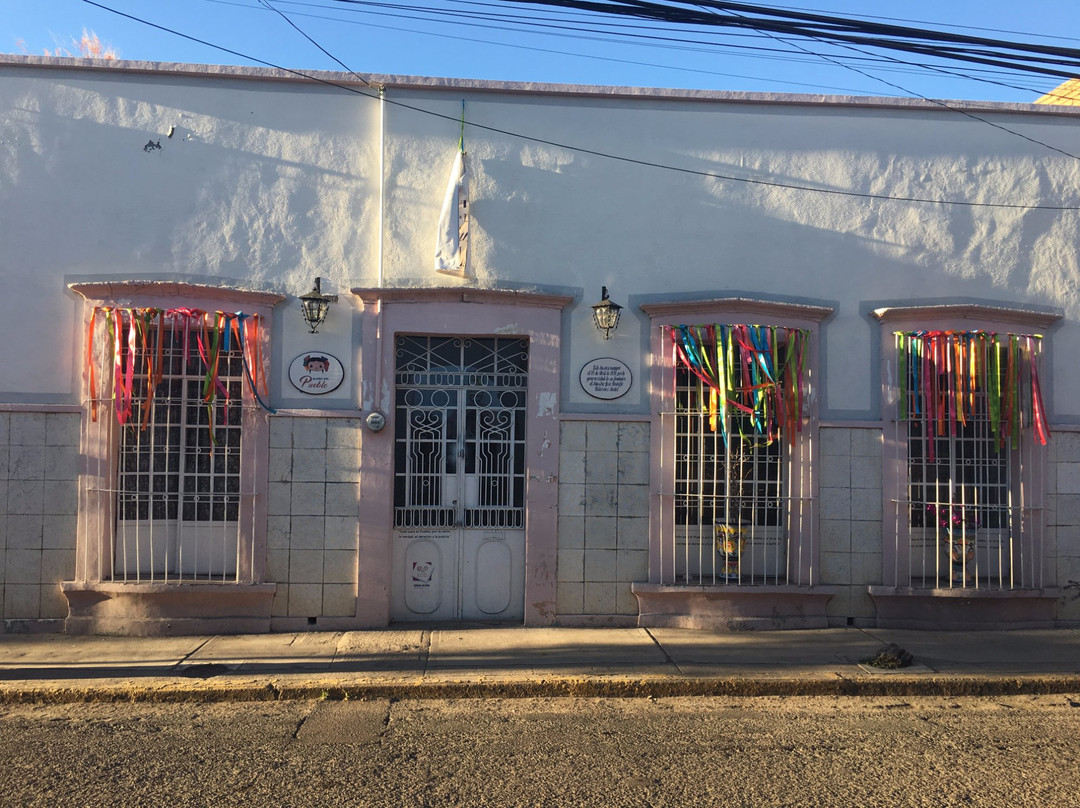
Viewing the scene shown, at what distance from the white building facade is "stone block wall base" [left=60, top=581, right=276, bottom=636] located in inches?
1.1

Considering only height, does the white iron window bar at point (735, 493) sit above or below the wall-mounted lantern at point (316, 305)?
below

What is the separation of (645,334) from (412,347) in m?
2.19

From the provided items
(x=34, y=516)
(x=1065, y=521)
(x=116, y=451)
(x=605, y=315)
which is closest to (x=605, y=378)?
(x=605, y=315)

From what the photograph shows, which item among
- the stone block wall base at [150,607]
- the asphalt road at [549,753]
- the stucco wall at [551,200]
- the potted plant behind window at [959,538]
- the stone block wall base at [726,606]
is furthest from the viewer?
the potted plant behind window at [959,538]

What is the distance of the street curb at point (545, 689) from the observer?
6215mm

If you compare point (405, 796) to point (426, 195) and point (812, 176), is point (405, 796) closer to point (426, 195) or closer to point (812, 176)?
point (426, 195)

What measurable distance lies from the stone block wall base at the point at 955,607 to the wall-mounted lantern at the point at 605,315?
344 centimetres

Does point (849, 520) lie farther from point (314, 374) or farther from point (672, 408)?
point (314, 374)

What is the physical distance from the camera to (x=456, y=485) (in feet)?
27.0

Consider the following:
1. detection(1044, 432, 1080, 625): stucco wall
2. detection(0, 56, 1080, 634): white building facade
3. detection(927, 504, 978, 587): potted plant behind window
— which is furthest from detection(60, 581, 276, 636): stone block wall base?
detection(1044, 432, 1080, 625): stucco wall

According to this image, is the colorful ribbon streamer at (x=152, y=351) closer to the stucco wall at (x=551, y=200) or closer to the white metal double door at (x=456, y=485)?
the stucco wall at (x=551, y=200)

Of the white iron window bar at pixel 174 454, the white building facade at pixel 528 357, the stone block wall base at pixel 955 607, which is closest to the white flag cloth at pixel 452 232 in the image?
the white building facade at pixel 528 357

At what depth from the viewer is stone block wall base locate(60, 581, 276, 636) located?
7.73 metres

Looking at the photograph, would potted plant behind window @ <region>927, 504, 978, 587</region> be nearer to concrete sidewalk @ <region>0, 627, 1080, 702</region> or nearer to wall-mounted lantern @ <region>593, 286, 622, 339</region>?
concrete sidewalk @ <region>0, 627, 1080, 702</region>
